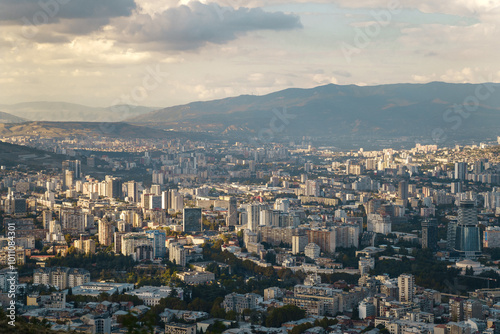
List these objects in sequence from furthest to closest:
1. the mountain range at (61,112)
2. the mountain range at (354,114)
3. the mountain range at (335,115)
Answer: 1. the mountain range at (354,114)
2. the mountain range at (335,115)
3. the mountain range at (61,112)

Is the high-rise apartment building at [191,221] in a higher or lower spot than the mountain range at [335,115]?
lower

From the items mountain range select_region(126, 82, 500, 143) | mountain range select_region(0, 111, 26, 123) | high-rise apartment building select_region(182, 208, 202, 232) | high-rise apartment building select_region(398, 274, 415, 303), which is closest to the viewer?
high-rise apartment building select_region(398, 274, 415, 303)

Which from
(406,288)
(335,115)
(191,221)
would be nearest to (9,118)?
(335,115)

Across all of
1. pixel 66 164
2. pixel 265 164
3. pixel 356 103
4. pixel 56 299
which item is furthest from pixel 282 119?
pixel 56 299

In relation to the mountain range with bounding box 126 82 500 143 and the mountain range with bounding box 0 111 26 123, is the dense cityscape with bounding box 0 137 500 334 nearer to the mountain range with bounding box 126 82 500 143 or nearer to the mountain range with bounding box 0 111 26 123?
the mountain range with bounding box 0 111 26 123

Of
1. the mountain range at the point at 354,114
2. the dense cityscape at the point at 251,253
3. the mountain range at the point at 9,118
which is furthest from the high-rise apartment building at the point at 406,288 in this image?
the mountain range at the point at 354,114

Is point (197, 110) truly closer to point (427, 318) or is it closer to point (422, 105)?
point (422, 105)

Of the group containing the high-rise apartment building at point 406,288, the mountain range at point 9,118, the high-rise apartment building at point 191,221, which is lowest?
the high-rise apartment building at point 406,288

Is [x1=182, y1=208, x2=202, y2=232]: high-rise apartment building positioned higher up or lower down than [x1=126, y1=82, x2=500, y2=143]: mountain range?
lower down

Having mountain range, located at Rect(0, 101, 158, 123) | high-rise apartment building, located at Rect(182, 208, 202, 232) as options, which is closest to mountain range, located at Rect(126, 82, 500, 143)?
mountain range, located at Rect(0, 101, 158, 123)

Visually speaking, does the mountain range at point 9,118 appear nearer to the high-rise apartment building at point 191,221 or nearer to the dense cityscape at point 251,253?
the dense cityscape at point 251,253
